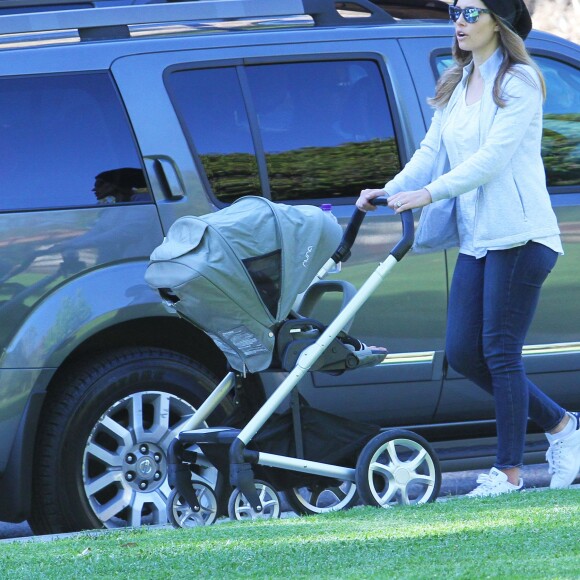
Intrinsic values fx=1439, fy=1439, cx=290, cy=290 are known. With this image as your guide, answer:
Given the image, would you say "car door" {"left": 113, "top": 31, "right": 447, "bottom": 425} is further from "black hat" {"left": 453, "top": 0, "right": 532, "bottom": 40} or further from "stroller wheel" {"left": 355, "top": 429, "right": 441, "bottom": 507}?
"black hat" {"left": 453, "top": 0, "right": 532, "bottom": 40}

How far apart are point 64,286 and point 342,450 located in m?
1.30

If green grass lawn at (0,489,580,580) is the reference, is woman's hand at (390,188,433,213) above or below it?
above

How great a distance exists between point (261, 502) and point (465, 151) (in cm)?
150

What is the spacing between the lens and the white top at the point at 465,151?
5.34 metres

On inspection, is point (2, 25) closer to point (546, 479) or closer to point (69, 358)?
point (69, 358)

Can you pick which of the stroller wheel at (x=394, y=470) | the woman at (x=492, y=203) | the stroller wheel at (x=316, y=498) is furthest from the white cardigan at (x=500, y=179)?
the stroller wheel at (x=316, y=498)

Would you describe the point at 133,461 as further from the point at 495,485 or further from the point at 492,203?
the point at 492,203

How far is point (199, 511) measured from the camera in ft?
17.7

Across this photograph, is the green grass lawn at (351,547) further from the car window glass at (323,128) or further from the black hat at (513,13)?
the black hat at (513,13)

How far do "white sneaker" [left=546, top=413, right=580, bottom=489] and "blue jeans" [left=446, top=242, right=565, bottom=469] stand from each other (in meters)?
0.09

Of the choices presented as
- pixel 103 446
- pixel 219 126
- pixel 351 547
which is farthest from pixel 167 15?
pixel 351 547

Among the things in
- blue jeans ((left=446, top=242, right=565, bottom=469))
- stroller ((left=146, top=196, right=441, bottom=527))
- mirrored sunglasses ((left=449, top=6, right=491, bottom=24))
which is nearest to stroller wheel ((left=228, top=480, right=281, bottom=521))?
stroller ((left=146, top=196, right=441, bottom=527))

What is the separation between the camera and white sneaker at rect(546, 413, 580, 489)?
5.62 meters

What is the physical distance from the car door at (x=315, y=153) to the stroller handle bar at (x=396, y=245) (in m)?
0.57
